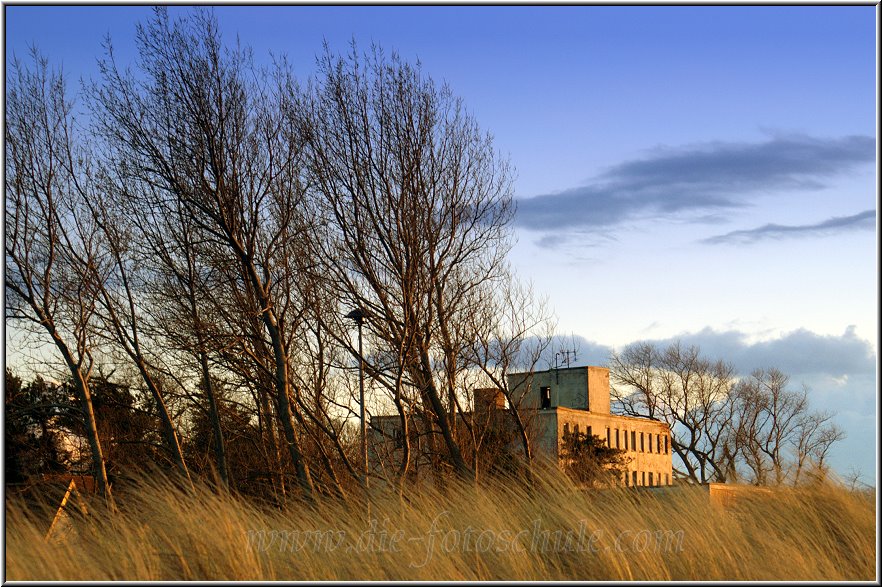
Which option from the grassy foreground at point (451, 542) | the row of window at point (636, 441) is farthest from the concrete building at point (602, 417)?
the grassy foreground at point (451, 542)

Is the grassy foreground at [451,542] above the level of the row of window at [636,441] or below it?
above

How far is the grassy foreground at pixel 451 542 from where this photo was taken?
297 inches

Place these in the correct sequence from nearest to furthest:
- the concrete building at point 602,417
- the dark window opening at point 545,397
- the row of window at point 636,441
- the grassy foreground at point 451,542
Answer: the grassy foreground at point 451,542 < the dark window opening at point 545,397 < the concrete building at point 602,417 < the row of window at point 636,441

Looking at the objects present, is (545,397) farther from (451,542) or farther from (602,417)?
(451,542)

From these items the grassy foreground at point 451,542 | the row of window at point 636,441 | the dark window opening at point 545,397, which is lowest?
the row of window at point 636,441

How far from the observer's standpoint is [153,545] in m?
8.09

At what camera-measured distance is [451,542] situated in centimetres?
825

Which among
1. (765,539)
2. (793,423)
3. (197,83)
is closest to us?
(765,539)

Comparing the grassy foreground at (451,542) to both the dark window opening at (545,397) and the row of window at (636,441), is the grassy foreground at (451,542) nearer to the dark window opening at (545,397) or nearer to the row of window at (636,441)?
the row of window at (636,441)

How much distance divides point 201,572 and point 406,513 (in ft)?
6.85

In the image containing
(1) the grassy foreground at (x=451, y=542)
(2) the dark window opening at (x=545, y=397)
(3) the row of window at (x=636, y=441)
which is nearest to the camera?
(1) the grassy foreground at (x=451, y=542)

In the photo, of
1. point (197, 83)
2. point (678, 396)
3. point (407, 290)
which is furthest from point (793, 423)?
point (197, 83)

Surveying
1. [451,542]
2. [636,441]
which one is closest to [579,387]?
[636,441]

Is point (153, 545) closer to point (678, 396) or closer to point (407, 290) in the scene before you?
point (407, 290)
